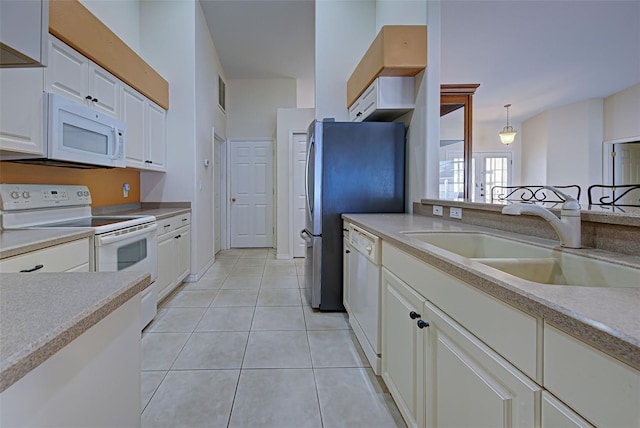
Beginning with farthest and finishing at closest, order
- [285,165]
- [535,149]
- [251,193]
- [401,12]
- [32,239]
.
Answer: [535,149] < [251,193] < [285,165] < [401,12] < [32,239]

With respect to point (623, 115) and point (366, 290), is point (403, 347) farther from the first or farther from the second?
point (623, 115)

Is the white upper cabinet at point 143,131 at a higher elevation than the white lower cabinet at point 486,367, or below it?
higher

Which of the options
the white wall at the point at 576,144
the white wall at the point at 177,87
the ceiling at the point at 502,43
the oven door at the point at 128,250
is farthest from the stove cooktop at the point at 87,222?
the white wall at the point at 576,144

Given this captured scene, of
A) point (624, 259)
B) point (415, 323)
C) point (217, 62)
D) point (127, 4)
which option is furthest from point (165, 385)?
point (217, 62)

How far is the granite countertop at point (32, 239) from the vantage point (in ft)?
4.25

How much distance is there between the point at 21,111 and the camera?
5.67ft

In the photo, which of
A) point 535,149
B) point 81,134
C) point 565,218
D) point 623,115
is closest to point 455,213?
point 565,218

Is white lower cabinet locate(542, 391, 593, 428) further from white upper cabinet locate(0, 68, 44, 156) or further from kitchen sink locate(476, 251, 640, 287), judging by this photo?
white upper cabinet locate(0, 68, 44, 156)

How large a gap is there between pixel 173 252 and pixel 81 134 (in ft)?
4.54

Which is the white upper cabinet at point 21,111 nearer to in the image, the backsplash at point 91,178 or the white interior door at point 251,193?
the backsplash at point 91,178

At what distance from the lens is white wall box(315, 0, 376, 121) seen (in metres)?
3.79

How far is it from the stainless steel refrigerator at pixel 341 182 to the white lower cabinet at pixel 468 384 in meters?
1.71

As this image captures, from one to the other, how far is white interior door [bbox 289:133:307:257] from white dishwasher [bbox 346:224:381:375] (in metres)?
2.78

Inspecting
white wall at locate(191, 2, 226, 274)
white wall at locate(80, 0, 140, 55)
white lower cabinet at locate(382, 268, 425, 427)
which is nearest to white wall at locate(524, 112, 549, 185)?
white wall at locate(191, 2, 226, 274)
